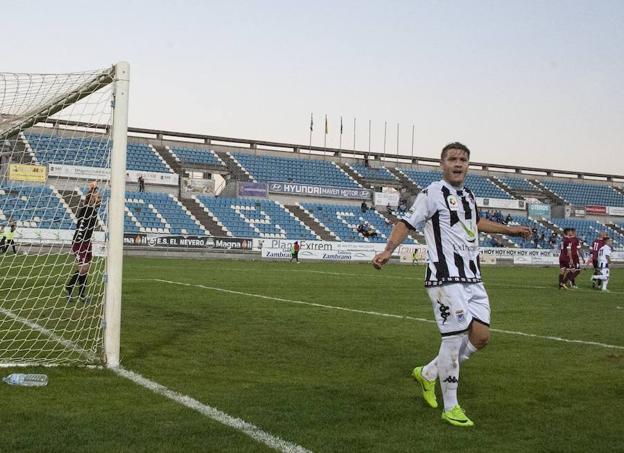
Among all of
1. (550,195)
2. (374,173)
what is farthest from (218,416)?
(550,195)

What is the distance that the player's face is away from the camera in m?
5.72

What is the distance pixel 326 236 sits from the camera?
4909cm

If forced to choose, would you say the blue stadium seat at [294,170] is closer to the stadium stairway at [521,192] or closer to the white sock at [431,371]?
the stadium stairway at [521,192]

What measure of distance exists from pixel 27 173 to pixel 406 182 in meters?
48.5

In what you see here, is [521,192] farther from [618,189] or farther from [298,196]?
[298,196]

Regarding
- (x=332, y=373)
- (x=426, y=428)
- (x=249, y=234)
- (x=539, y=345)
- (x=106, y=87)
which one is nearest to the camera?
(x=426, y=428)

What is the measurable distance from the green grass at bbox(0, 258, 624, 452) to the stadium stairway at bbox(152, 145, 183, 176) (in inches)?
1514

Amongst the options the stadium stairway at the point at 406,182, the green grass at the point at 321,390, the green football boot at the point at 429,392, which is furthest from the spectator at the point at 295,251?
the green football boot at the point at 429,392

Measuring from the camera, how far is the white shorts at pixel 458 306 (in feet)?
17.9

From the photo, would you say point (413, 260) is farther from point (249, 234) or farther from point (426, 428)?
point (426, 428)

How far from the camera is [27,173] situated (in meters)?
12.7

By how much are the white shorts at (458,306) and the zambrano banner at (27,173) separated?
7.67m

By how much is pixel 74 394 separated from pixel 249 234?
133 feet

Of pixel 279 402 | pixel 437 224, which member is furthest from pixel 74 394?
pixel 437 224
